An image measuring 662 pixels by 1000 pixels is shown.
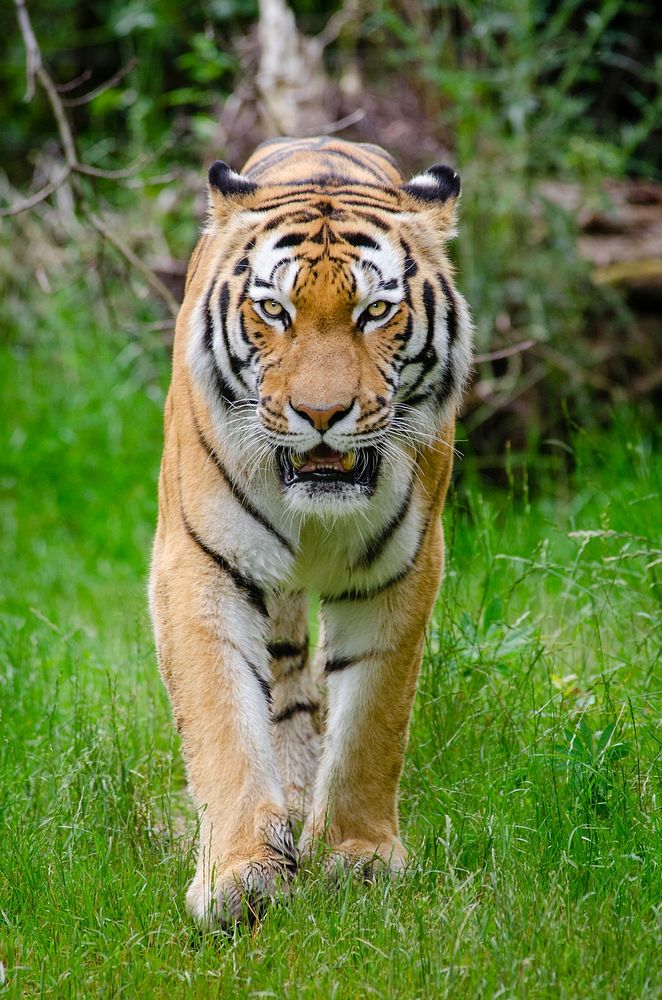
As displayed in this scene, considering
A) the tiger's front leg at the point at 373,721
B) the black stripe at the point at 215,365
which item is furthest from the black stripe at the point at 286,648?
the black stripe at the point at 215,365

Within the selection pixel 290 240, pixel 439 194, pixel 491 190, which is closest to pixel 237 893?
pixel 290 240

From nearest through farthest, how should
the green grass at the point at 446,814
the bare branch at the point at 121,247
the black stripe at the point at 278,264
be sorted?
the green grass at the point at 446,814
the black stripe at the point at 278,264
the bare branch at the point at 121,247

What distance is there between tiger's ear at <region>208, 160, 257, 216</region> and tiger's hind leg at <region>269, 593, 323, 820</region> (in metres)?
1.31

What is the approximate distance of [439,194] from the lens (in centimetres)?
330

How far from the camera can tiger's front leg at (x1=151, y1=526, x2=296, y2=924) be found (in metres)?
2.80

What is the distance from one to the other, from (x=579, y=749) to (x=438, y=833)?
0.40 m

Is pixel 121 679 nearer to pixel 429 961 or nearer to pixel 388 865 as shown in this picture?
pixel 388 865

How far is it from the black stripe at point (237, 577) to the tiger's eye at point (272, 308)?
0.55 m

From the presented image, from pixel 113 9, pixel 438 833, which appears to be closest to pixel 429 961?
pixel 438 833

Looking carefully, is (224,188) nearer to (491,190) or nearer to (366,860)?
(366,860)

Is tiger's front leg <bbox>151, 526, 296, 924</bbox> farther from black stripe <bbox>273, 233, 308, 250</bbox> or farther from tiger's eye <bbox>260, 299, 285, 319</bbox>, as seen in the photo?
black stripe <bbox>273, 233, 308, 250</bbox>

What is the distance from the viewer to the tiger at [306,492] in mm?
2898

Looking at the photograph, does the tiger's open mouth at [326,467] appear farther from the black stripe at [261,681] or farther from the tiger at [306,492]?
the black stripe at [261,681]

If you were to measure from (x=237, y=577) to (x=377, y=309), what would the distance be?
0.71 m
